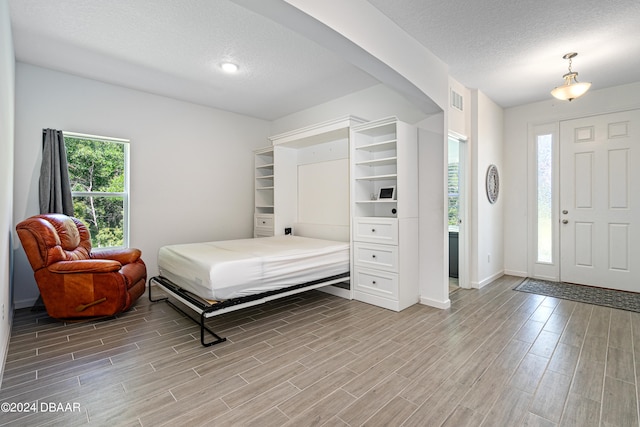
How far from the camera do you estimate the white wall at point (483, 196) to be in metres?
4.30

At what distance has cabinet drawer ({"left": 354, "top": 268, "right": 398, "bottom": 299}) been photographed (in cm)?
345

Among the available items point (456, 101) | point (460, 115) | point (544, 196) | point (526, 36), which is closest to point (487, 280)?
point (544, 196)

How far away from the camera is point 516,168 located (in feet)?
16.4

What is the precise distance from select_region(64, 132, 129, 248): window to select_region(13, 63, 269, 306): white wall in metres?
0.13

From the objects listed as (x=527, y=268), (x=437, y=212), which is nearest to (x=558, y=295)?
(x=527, y=268)

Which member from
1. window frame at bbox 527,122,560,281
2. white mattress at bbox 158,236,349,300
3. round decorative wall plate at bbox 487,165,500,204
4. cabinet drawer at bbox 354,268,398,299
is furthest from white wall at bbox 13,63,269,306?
window frame at bbox 527,122,560,281

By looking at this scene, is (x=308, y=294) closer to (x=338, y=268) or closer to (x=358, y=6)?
(x=338, y=268)

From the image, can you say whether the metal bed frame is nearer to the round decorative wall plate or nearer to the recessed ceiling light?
the recessed ceiling light

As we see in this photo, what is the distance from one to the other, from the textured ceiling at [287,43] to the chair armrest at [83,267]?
7.19 ft

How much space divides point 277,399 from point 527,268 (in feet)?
15.5

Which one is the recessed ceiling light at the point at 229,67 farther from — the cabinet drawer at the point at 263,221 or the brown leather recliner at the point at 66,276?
the brown leather recliner at the point at 66,276

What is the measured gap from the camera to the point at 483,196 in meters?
4.45

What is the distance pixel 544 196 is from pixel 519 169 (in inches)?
22.0

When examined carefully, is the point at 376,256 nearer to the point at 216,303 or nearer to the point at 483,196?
the point at 216,303
